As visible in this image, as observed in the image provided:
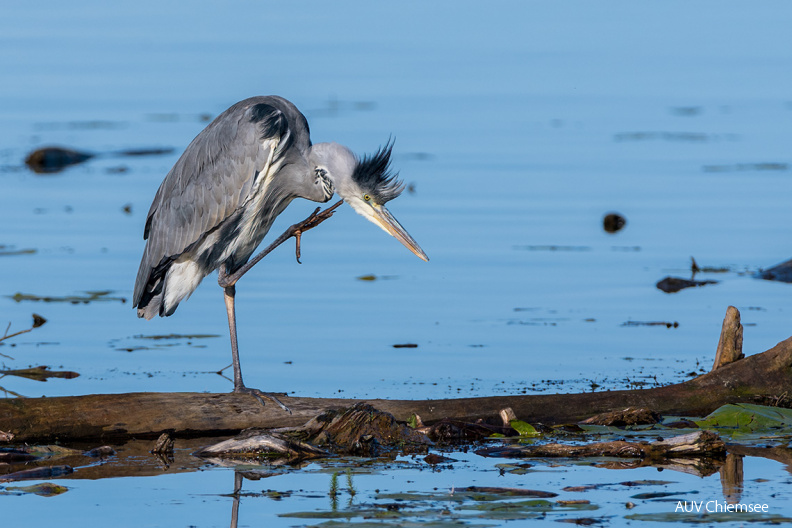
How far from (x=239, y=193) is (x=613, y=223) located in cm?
735

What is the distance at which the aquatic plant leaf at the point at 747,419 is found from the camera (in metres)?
7.28

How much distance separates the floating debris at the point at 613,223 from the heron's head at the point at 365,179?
6861 millimetres

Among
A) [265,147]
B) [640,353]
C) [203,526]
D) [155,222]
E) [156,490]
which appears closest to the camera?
[203,526]

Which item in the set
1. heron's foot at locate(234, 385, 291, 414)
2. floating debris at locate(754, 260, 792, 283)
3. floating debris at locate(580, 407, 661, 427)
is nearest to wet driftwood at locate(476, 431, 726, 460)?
floating debris at locate(580, 407, 661, 427)

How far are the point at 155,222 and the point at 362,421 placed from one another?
113 inches

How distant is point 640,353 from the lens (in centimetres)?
993

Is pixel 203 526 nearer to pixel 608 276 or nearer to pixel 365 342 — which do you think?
pixel 365 342

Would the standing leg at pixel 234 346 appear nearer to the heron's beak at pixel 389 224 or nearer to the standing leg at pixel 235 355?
the standing leg at pixel 235 355

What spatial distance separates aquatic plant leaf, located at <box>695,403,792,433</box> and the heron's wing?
324 cm

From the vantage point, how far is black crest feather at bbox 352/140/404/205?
849cm

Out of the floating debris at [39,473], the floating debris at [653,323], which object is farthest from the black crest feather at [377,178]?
the floating debris at [653,323]

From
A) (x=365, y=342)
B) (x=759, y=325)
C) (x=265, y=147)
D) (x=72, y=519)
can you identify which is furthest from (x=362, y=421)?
(x=759, y=325)

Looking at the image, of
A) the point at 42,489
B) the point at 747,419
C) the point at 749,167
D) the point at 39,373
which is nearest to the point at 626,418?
the point at 747,419

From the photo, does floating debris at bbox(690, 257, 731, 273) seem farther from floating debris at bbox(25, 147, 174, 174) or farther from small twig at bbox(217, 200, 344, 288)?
floating debris at bbox(25, 147, 174, 174)
